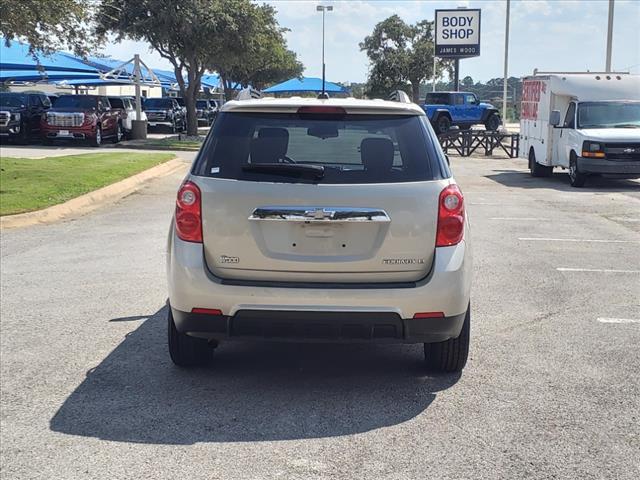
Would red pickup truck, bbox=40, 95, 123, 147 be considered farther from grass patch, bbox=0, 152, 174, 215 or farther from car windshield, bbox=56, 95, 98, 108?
grass patch, bbox=0, 152, 174, 215

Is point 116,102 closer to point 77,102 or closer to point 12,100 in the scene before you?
point 77,102

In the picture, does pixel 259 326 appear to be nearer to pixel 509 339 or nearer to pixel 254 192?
pixel 254 192

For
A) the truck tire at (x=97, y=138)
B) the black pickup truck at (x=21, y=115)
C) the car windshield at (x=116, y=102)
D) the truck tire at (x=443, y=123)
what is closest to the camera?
the black pickup truck at (x=21, y=115)

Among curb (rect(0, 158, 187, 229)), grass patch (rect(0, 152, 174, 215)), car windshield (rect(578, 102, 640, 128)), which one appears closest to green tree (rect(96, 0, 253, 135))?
grass patch (rect(0, 152, 174, 215))

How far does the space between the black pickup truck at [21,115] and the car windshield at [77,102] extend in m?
1.12

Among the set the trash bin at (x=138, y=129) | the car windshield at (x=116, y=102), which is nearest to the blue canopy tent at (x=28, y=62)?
the car windshield at (x=116, y=102)

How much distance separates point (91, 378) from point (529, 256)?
6213mm

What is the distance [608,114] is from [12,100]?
21995mm

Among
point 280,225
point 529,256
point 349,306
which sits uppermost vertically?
point 280,225

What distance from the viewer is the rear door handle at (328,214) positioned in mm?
4582

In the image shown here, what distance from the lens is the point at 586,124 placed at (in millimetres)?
18938

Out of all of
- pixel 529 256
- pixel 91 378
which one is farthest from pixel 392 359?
pixel 529 256

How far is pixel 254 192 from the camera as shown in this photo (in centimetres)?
466

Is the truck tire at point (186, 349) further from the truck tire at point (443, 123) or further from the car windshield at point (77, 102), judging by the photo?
the truck tire at point (443, 123)
